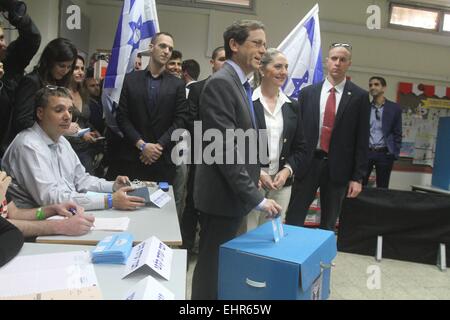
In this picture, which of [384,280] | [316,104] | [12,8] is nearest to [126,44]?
[12,8]

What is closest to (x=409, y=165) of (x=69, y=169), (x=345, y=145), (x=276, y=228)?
(x=345, y=145)

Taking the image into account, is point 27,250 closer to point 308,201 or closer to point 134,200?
point 134,200

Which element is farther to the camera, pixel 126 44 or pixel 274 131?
pixel 126 44

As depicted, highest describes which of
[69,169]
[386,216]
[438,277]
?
[69,169]

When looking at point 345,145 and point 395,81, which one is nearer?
point 345,145

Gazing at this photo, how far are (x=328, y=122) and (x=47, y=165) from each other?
1.73 metres

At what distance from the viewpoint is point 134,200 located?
1823 millimetres

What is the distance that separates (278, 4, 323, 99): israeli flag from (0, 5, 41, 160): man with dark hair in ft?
6.45

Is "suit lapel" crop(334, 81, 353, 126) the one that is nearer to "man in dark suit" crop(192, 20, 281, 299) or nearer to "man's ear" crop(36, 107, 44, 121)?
"man in dark suit" crop(192, 20, 281, 299)

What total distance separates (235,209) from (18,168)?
0.98 meters

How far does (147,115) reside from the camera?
104 inches

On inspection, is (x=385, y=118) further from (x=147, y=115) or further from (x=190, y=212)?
(x=147, y=115)

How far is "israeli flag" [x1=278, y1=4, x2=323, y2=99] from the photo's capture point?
11.0 feet

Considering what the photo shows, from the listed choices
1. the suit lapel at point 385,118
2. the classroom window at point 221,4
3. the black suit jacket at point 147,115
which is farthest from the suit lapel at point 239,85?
A: the classroom window at point 221,4
